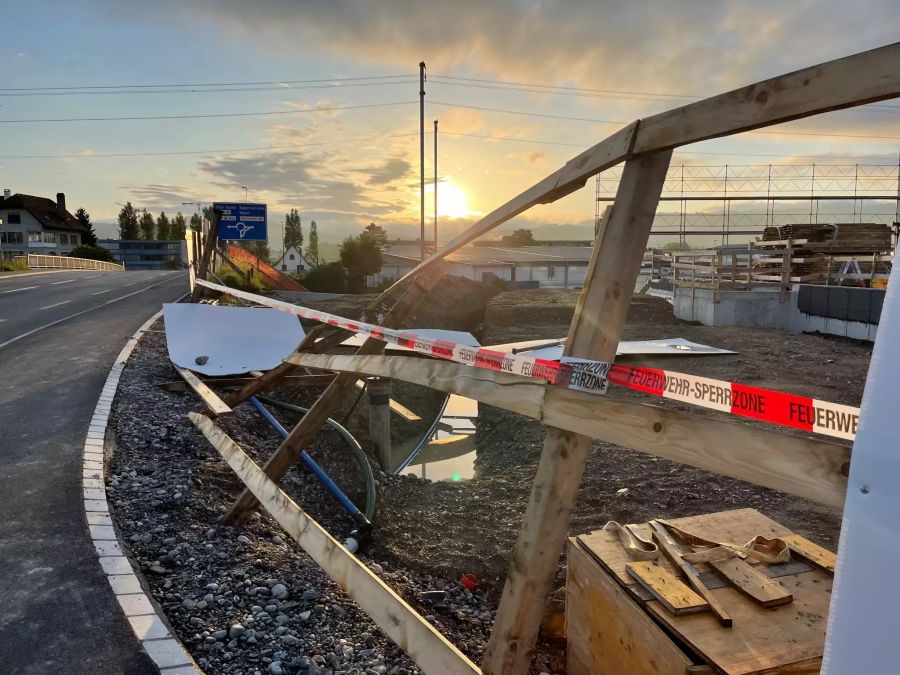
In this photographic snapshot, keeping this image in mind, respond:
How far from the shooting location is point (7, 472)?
531 cm

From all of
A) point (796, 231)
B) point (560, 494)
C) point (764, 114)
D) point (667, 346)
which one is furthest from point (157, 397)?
point (796, 231)

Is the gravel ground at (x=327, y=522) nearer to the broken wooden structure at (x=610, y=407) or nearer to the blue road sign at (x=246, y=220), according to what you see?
the broken wooden structure at (x=610, y=407)

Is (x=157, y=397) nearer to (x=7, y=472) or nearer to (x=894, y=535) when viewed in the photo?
(x=7, y=472)

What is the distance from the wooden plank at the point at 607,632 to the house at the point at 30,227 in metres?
98.8

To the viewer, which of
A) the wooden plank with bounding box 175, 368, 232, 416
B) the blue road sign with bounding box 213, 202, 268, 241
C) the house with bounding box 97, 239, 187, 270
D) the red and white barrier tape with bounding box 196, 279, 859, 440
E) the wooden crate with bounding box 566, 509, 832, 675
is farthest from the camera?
the house with bounding box 97, 239, 187, 270

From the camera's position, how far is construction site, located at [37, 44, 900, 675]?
158 cm

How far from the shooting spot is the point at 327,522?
639 cm

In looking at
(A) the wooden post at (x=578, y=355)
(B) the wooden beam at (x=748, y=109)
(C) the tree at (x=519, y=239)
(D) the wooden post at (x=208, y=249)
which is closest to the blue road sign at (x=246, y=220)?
(D) the wooden post at (x=208, y=249)

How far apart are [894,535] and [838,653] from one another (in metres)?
0.29

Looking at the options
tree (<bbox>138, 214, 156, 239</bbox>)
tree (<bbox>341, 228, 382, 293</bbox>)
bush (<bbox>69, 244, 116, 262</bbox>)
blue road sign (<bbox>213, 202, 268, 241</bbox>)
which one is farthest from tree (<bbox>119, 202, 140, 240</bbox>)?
blue road sign (<bbox>213, 202, 268, 241</bbox>)

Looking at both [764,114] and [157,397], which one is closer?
[764,114]

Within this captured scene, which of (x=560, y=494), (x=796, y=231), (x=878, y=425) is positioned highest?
(x=796, y=231)

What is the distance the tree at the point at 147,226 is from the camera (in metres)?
124

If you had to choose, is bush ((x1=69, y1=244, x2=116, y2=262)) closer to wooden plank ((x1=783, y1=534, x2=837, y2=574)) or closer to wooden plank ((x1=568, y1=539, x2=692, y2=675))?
wooden plank ((x1=568, y1=539, x2=692, y2=675))
